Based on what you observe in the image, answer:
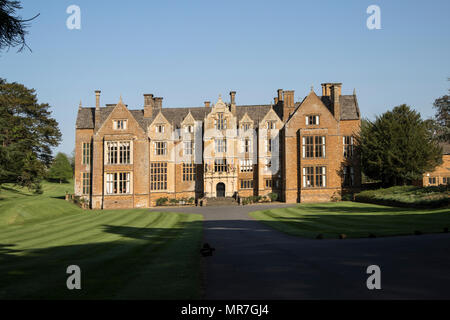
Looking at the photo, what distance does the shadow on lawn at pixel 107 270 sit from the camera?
813 cm

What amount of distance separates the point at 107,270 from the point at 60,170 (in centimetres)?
9589

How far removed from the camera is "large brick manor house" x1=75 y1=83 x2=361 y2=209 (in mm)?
48938

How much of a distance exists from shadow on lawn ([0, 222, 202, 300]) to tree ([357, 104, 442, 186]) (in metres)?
34.7

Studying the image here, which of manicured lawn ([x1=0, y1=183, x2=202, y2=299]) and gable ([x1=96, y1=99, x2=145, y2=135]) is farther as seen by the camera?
gable ([x1=96, y1=99, x2=145, y2=135])

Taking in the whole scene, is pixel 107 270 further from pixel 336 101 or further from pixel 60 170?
pixel 60 170

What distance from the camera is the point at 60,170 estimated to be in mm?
97688

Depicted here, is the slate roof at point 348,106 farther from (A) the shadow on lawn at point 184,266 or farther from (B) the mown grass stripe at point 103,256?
(B) the mown grass stripe at point 103,256

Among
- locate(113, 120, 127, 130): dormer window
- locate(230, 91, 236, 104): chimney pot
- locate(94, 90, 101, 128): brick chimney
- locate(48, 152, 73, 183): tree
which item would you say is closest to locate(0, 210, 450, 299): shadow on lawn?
locate(113, 120, 127, 130): dormer window

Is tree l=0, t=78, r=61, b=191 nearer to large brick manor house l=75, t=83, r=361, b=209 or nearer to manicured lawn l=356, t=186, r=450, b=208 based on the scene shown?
large brick manor house l=75, t=83, r=361, b=209

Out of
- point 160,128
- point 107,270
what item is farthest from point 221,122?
point 107,270

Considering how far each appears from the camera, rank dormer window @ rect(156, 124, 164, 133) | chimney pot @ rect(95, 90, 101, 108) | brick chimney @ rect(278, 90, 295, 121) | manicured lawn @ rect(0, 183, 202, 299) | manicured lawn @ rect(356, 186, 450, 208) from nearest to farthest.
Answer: manicured lawn @ rect(0, 183, 202, 299) < manicured lawn @ rect(356, 186, 450, 208) < chimney pot @ rect(95, 90, 101, 108) < brick chimney @ rect(278, 90, 295, 121) < dormer window @ rect(156, 124, 164, 133)

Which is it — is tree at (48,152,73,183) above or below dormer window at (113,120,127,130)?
below
